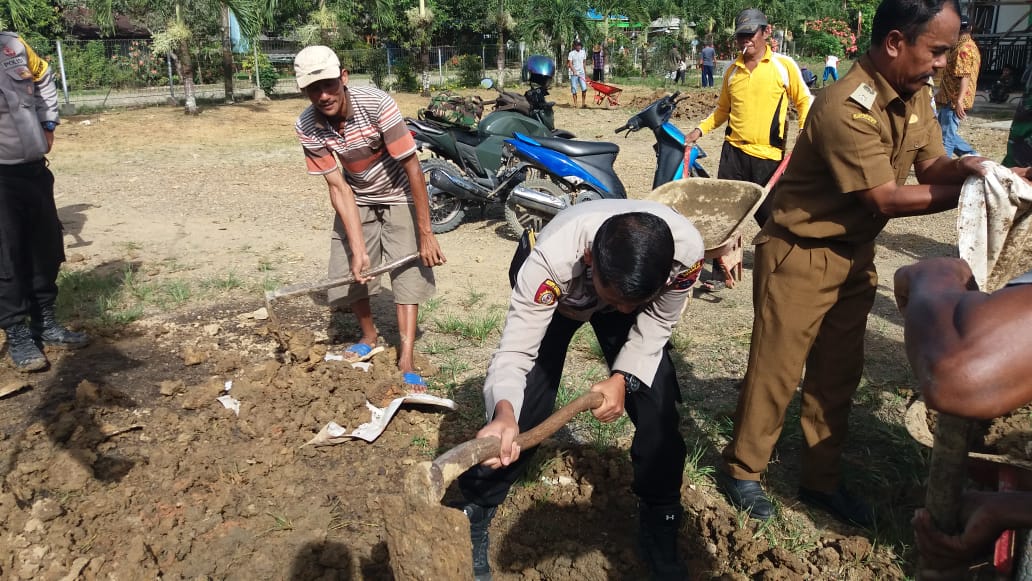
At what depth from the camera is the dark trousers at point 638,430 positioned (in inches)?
97.6

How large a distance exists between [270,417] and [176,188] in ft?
23.0

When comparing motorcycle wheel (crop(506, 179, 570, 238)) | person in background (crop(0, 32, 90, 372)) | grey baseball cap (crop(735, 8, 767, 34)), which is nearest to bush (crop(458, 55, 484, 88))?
motorcycle wheel (crop(506, 179, 570, 238))

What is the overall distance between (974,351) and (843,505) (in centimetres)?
214

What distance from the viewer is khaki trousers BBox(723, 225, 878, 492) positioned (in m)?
2.62

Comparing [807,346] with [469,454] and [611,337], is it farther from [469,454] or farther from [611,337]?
[469,454]

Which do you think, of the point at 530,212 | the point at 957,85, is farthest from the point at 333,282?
the point at 957,85

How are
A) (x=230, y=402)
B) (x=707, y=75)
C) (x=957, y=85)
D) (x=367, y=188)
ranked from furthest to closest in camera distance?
1. (x=707, y=75)
2. (x=957, y=85)
3. (x=367, y=188)
4. (x=230, y=402)

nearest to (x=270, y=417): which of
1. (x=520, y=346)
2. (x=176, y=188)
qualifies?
(x=520, y=346)

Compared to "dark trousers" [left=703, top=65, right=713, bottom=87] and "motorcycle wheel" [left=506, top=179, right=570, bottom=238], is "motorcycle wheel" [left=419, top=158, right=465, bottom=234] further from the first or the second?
"dark trousers" [left=703, top=65, right=713, bottom=87]

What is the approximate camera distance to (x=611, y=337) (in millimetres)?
2627

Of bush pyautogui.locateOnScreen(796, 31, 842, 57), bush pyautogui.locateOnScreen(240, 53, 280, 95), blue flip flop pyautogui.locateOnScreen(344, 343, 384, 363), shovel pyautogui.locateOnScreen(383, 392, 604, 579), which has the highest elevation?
bush pyautogui.locateOnScreen(796, 31, 842, 57)

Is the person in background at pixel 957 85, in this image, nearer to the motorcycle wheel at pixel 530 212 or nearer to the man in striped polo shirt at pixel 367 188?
the motorcycle wheel at pixel 530 212

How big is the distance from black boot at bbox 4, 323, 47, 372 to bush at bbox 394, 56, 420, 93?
67.6ft

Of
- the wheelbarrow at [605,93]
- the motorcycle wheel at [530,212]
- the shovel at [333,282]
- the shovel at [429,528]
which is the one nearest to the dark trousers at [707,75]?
the wheelbarrow at [605,93]
